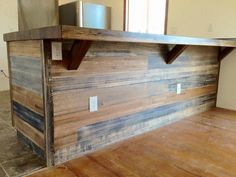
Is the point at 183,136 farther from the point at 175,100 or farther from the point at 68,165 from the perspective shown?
the point at 68,165

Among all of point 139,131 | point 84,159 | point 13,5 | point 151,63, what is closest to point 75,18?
point 13,5

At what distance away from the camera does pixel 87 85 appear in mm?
1742

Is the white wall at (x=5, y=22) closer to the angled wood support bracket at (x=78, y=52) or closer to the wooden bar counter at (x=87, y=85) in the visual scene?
the wooden bar counter at (x=87, y=85)

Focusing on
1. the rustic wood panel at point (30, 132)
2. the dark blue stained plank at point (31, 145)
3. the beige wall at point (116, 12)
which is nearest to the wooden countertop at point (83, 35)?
the rustic wood panel at point (30, 132)

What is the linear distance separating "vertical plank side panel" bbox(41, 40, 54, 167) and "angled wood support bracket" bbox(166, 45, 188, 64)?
4.34 ft

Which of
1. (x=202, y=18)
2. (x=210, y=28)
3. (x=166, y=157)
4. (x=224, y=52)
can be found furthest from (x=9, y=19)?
(x=166, y=157)

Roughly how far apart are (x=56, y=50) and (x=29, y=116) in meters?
0.64

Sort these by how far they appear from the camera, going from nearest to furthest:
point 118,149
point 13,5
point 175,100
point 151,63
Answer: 1. point 118,149
2. point 151,63
3. point 175,100
4. point 13,5

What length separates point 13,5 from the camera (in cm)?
468

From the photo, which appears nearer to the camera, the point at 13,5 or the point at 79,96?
the point at 79,96

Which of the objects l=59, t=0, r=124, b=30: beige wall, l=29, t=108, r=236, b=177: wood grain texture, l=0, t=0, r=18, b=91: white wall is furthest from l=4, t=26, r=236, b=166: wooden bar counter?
l=0, t=0, r=18, b=91: white wall

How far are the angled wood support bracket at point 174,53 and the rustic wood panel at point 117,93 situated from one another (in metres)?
0.08

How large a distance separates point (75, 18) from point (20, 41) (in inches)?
110

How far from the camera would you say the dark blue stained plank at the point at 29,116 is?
1640mm
